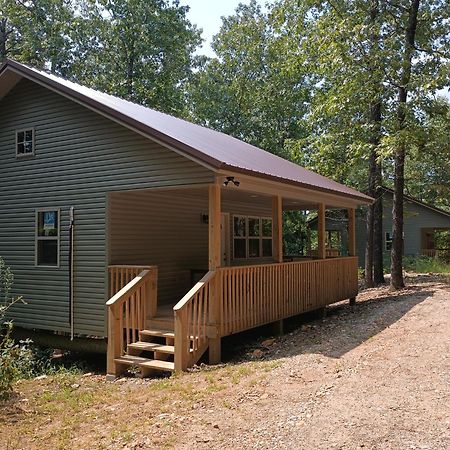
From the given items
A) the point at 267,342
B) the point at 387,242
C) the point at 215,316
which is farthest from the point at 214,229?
the point at 387,242

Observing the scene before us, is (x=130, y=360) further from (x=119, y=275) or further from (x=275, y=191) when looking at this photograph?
(x=275, y=191)

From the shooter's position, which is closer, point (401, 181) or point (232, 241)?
point (232, 241)

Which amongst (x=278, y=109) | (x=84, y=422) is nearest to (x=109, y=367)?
(x=84, y=422)

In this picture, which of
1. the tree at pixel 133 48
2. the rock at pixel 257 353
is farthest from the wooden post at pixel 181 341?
the tree at pixel 133 48

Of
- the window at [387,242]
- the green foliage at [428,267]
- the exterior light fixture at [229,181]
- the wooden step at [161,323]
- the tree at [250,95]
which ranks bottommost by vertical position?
the wooden step at [161,323]

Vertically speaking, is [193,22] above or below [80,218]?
above

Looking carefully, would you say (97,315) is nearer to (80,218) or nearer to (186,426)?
(80,218)

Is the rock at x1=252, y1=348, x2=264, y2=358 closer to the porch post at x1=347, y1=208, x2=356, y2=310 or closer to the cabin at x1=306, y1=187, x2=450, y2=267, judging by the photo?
the porch post at x1=347, y1=208, x2=356, y2=310

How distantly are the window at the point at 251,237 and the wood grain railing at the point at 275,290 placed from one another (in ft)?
9.21

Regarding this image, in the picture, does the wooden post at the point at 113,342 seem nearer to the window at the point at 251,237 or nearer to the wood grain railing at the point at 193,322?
the wood grain railing at the point at 193,322

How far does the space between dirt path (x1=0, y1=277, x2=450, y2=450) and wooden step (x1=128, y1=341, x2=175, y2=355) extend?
1.81 feet

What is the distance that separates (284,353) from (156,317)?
2.36m

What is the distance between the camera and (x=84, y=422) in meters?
5.77

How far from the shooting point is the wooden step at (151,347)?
7699 millimetres
